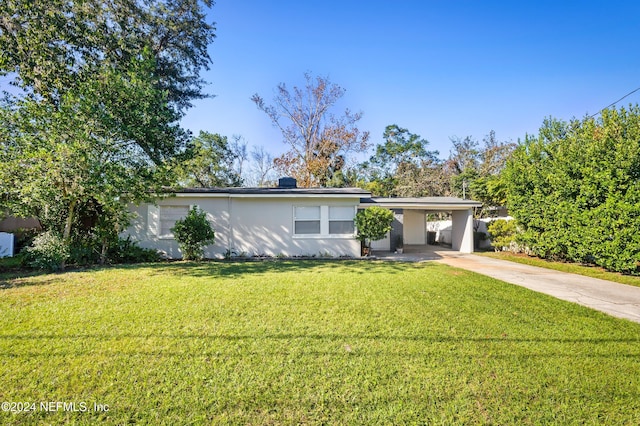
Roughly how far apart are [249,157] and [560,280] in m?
27.8

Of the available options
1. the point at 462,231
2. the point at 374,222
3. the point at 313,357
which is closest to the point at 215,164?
the point at 374,222

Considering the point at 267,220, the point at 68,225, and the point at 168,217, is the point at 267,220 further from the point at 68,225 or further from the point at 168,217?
the point at 68,225

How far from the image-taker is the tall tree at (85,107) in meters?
7.36

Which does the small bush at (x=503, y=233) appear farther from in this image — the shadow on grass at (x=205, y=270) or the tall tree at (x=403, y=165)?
the tall tree at (x=403, y=165)

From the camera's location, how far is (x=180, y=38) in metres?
13.9

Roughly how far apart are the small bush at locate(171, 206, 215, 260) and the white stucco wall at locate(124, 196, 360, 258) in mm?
961

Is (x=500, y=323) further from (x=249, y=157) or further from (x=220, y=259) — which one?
(x=249, y=157)

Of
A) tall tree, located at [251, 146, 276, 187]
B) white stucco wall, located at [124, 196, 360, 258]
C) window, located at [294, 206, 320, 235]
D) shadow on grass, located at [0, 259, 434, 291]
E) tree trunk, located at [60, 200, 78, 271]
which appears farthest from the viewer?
tall tree, located at [251, 146, 276, 187]

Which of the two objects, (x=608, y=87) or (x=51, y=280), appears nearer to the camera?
(x=51, y=280)

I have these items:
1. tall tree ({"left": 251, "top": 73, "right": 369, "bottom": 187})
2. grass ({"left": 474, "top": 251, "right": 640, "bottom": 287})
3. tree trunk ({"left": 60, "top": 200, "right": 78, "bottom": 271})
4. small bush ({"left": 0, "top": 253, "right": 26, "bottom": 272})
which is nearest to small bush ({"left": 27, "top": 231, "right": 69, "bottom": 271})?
tree trunk ({"left": 60, "top": 200, "right": 78, "bottom": 271})

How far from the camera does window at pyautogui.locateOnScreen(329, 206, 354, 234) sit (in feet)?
37.7

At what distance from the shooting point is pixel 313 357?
10.8 feet

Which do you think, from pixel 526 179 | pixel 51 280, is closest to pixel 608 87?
pixel 526 179

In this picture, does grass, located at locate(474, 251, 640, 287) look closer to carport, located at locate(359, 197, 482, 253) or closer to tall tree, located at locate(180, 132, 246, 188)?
carport, located at locate(359, 197, 482, 253)
